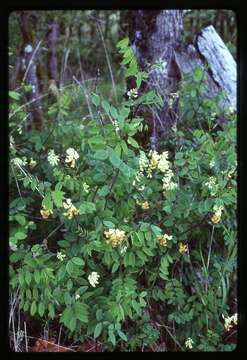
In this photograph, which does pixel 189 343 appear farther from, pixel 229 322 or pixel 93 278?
pixel 93 278

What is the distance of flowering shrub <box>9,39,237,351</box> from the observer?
1.72 meters

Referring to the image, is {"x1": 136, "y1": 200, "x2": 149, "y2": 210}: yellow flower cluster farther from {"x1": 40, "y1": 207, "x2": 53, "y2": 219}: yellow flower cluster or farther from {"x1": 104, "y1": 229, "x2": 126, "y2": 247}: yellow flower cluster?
{"x1": 40, "y1": 207, "x2": 53, "y2": 219}: yellow flower cluster

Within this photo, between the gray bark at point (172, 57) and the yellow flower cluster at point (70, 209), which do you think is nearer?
the yellow flower cluster at point (70, 209)

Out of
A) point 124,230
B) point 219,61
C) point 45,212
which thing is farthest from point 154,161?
point 219,61

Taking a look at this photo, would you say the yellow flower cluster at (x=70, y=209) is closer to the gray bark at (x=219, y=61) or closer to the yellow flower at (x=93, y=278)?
the yellow flower at (x=93, y=278)

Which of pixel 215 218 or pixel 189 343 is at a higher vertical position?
pixel 215 218

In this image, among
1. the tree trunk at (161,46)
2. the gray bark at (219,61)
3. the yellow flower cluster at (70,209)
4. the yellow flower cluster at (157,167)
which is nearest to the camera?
the yellow flower cluster at (70,209)

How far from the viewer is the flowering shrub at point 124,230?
172 cm

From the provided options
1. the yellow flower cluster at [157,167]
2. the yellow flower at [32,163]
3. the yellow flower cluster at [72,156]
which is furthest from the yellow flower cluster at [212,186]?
the yellow flower at [32,163]

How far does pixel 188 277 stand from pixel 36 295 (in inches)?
20.2

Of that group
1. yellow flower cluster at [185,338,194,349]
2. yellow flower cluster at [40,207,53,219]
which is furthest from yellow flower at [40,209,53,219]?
yellow flower cluster at [185,338,194,349]

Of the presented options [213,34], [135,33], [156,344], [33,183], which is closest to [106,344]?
[156,344]

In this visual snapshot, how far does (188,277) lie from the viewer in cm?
198

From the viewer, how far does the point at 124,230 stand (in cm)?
175
